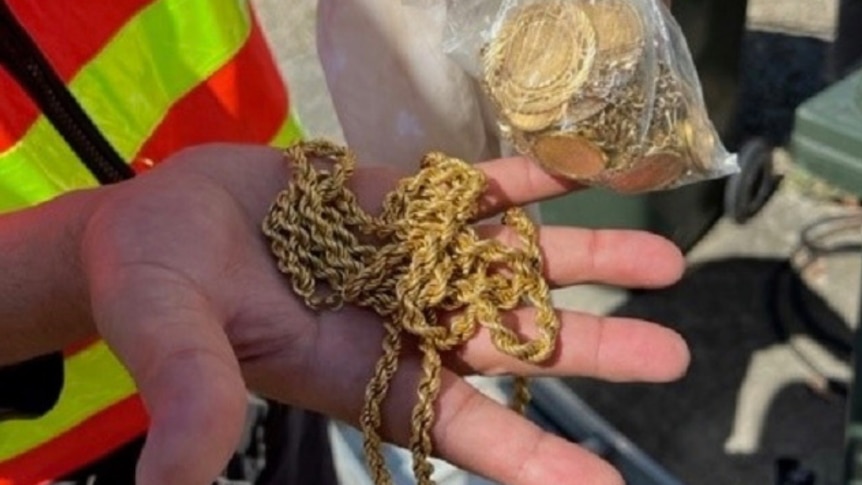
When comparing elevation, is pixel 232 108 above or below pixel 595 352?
above

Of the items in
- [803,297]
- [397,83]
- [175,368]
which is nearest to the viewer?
[175,368]

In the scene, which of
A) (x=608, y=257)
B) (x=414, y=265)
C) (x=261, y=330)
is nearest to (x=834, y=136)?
(x=608, y=257)

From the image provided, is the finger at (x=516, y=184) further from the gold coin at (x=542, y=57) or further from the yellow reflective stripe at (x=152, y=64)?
→ the yellow reflective stripe at (x=152, y=64)

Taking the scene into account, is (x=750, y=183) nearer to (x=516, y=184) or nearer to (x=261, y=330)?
(x=516, y=184)

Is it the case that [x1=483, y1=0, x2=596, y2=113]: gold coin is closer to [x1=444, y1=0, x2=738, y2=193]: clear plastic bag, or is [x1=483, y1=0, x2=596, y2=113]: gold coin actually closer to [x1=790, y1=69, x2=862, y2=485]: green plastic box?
[x1=444, y1=0, x2=738, y2=193]: clear plastic bag

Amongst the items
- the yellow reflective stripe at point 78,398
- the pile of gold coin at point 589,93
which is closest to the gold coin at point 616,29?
the pile of gold coin at point 589,93

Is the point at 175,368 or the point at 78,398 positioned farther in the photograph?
the point at 78,398

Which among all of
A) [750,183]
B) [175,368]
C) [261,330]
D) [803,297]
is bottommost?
[803,297]
